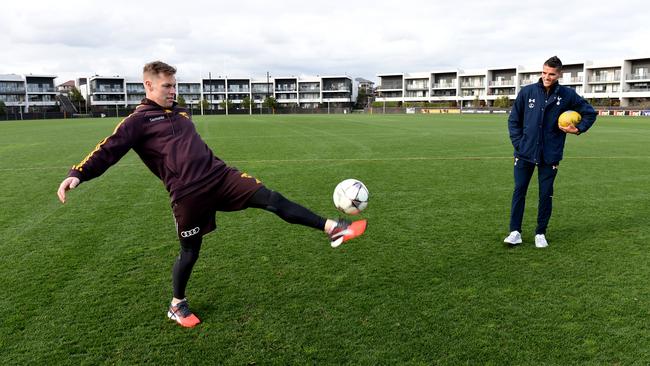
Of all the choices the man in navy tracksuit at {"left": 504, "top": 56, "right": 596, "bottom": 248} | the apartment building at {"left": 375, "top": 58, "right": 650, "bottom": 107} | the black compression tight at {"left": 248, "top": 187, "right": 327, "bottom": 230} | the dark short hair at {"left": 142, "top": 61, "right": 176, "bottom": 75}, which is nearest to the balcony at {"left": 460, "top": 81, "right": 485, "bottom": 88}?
the apartment building at {"left": 375, "top": 58, "right": 650, "bottom": 107}

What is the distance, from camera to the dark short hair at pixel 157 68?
3559mm

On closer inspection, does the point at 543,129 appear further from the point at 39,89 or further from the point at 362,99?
the point at 362,99

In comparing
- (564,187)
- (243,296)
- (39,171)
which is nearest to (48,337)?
(243,296)

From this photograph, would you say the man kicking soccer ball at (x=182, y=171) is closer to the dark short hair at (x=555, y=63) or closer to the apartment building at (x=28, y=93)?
the dark short hair at (x=555, y=63)

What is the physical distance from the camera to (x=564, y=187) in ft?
30.6

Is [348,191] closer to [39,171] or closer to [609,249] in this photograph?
[609,249]

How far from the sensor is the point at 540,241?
561 cm

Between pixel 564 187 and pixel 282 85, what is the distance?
126 meters

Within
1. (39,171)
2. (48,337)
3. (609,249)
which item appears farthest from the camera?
(39,171)

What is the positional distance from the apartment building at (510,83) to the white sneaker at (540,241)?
248ft

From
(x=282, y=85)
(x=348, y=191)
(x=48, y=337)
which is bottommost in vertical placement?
(x=48, y=337)

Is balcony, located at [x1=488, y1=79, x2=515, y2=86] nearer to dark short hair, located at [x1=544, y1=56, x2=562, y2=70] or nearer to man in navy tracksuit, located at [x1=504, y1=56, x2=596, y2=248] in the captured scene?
man in navy tracksuit, located at [x1=504, y1=56, x2=596, y2=248]

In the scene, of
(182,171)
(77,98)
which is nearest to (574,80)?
(182,171)

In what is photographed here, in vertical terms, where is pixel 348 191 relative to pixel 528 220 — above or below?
above
